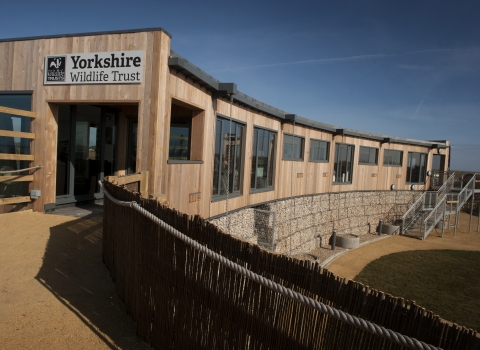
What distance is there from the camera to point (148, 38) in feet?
21.7

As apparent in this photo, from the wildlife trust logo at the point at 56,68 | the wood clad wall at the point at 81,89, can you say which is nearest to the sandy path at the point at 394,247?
the wood clad wall at the point at 81,89

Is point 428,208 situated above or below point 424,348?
below

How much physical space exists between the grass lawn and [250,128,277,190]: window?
4.65 m

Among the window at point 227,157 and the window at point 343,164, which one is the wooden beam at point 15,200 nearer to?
the window at point 227,157

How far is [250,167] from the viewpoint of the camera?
10.9 m

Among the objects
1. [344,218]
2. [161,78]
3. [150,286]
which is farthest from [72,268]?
[344,218]

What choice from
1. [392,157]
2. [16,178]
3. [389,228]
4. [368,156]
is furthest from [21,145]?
[392,157]

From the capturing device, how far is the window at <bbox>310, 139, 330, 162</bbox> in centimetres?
1577

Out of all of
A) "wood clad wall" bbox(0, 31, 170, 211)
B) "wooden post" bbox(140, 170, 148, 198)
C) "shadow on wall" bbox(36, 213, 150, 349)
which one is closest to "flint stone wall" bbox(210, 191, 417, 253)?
"wooden post" bbox(140, 170, 148, 198)

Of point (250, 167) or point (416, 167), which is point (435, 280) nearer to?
point (250, 167)

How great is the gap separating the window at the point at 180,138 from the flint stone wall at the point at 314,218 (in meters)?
1.94

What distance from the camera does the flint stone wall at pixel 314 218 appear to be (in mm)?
11867

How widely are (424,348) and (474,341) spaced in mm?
208

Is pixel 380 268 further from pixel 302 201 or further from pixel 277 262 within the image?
pixel 277 262
